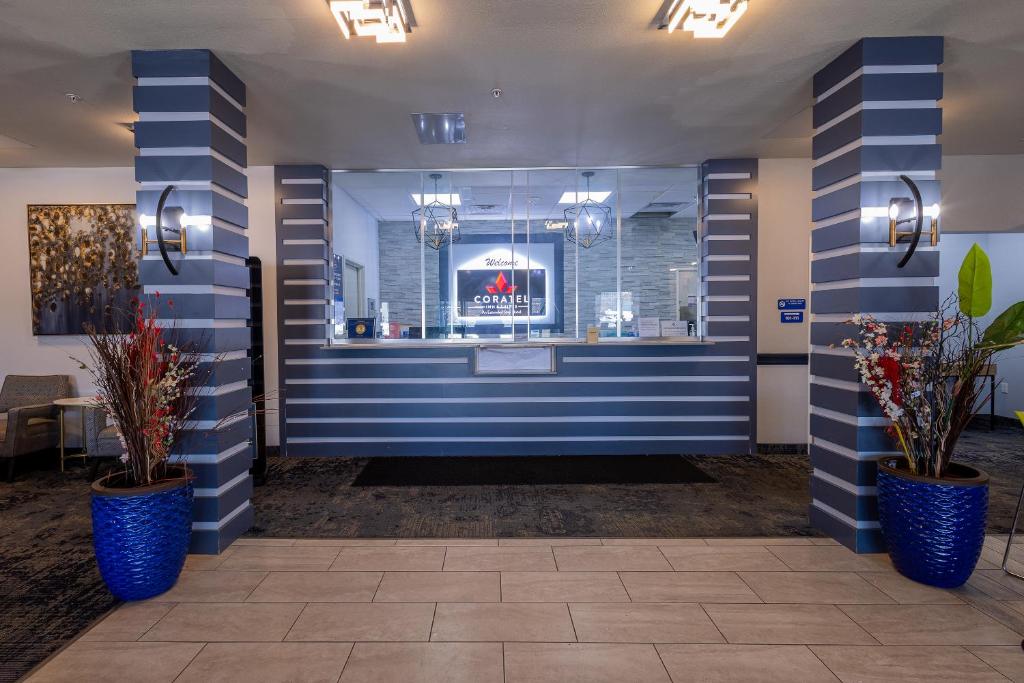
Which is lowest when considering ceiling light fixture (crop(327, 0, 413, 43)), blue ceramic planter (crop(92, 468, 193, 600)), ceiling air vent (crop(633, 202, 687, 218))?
blue ceramic planter (crop(92, 468, 193, 600))

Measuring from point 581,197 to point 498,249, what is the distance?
4.26 ft

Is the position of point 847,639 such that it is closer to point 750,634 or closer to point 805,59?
point 750,634

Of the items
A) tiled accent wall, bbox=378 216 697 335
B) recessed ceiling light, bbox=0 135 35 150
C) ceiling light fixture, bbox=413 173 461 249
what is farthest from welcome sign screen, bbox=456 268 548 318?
recessed ceiling light, bbox=0 135 35 150

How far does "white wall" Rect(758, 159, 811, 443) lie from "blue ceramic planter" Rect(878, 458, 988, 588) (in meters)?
2.86

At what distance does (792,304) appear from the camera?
570 centimetres

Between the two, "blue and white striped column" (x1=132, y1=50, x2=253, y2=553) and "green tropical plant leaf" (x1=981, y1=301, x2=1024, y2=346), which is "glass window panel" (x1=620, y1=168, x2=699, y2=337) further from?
"blue and white striped column" (x1=132, y1=50, x2=253, y2=553)

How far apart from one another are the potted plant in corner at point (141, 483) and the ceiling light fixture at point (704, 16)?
319cm

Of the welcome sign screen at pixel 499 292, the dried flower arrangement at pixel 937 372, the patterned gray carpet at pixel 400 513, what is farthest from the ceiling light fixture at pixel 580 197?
the dried flower arrangement at pixel 937 372

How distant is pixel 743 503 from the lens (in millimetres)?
4152

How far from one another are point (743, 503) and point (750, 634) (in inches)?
74.0

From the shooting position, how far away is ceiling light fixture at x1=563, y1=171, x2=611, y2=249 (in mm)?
7184

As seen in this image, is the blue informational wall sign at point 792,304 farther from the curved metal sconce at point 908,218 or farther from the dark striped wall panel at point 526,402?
the curved metal sconce at point 908,218

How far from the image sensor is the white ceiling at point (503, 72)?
287cm

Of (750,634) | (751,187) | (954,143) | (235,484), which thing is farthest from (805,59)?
(235,484)
